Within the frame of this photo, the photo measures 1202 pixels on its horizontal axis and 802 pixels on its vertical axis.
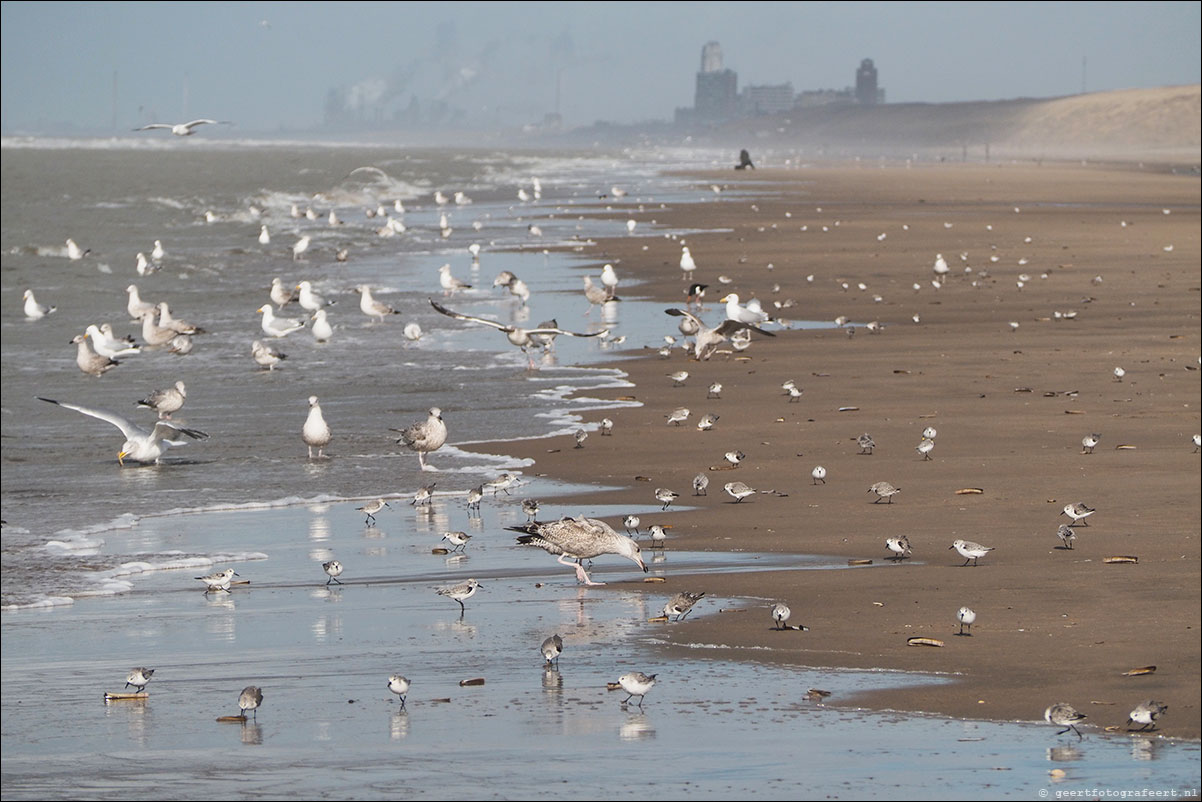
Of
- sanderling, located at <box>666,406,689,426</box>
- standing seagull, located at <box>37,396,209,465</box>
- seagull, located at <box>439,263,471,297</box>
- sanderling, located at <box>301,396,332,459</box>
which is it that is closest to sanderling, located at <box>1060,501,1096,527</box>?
sanderling, located at <box>666,406,689,426</box>

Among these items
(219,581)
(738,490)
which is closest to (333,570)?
(219,581)

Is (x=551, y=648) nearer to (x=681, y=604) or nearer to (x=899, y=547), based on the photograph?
(x=681, y=604)

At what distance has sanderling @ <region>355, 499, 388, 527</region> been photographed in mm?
12312

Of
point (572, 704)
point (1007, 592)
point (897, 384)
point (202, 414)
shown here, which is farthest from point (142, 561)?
point (897, 384)

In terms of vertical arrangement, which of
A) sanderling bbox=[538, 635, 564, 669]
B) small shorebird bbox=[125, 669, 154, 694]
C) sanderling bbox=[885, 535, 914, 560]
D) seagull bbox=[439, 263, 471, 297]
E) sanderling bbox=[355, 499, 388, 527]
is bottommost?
sanderling bbox=[355, 499, 388, 527]

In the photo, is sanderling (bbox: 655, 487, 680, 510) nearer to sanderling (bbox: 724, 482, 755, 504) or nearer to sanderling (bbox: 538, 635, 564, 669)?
sanderling (bbox: 724, 482, 755, 504)

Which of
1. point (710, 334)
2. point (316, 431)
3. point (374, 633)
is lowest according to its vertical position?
point (374, 633)

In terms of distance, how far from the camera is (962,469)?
12.9m

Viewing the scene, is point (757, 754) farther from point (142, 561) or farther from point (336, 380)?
point (336, 380)

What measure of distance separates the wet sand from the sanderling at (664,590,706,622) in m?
0.10

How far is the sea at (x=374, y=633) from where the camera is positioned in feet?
22.0

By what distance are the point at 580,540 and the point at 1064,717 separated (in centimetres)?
393

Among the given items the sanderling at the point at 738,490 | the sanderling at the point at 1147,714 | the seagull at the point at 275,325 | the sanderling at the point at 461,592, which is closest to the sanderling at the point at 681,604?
the sanderling at the point at 461,592

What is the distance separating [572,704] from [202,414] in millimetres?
11161
